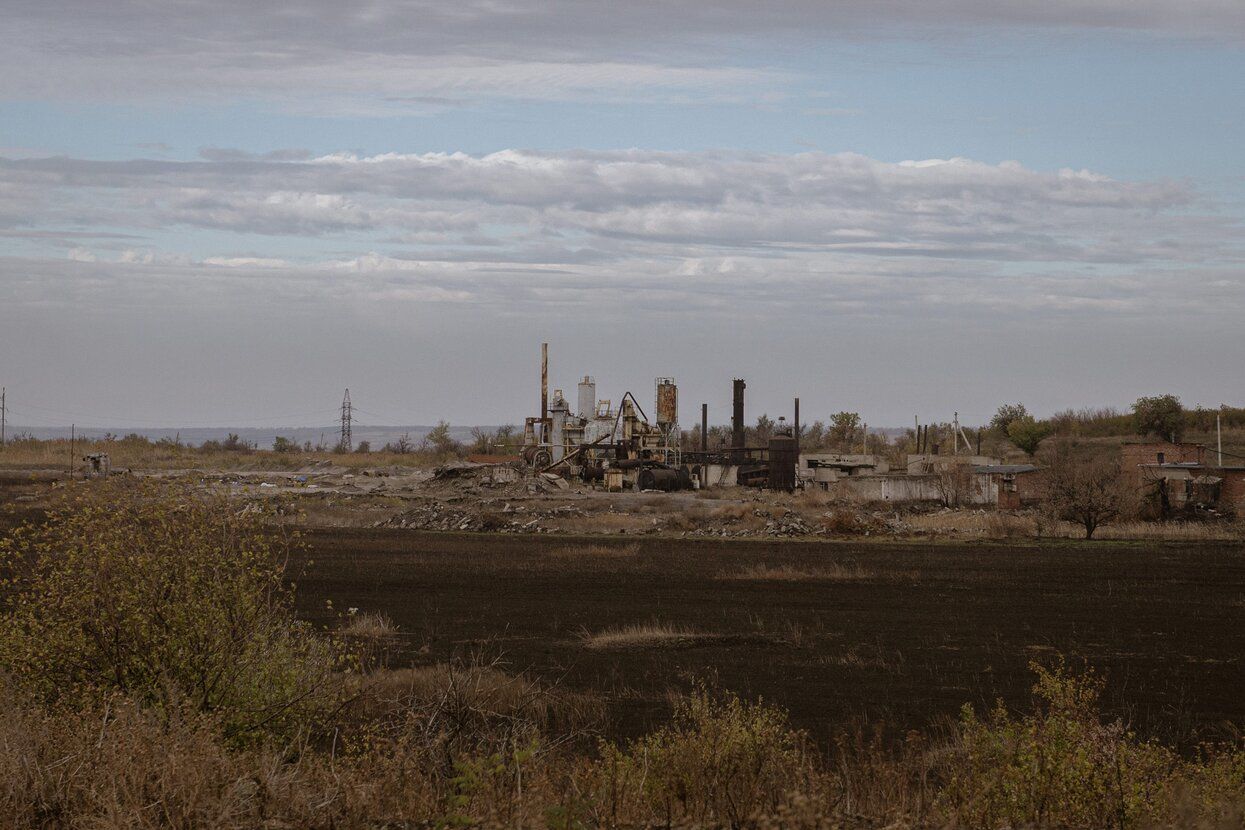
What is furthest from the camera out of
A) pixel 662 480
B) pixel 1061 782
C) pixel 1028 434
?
pixel 1028 434

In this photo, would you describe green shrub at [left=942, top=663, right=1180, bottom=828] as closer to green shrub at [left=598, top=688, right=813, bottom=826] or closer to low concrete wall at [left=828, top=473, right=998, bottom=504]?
green shrub at [left=598, top=688, right=813, bottom=826]

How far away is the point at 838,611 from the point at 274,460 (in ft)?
270

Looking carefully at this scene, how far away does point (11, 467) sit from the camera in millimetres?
89500

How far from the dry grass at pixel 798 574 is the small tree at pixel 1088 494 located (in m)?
13.5

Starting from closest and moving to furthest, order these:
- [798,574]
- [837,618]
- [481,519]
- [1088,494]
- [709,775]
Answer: [709,775], [837,618], [798,574], [1088,494], [481,519]

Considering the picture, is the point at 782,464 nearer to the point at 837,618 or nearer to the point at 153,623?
the point at 837,618

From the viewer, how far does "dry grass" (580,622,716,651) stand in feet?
63.4

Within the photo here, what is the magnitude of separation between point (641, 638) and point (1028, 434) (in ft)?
240

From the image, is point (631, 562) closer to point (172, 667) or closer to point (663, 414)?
point (172, 667)

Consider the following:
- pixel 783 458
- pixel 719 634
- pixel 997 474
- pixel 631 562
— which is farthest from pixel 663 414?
pixel 719 634

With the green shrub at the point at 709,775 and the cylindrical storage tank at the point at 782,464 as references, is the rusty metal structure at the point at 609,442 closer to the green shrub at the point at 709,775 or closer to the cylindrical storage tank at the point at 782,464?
the cylindrical storage tank at the point at 782,464

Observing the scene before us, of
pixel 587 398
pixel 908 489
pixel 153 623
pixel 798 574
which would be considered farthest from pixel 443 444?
pixel 153 623

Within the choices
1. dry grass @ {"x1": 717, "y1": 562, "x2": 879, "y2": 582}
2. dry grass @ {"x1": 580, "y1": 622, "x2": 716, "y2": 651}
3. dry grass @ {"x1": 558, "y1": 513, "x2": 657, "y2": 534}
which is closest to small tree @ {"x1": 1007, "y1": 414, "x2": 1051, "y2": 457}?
dry grass @ {"x1": 558, "y1": 513, "x2": 657, "y2": 534}

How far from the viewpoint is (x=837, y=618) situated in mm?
22969
